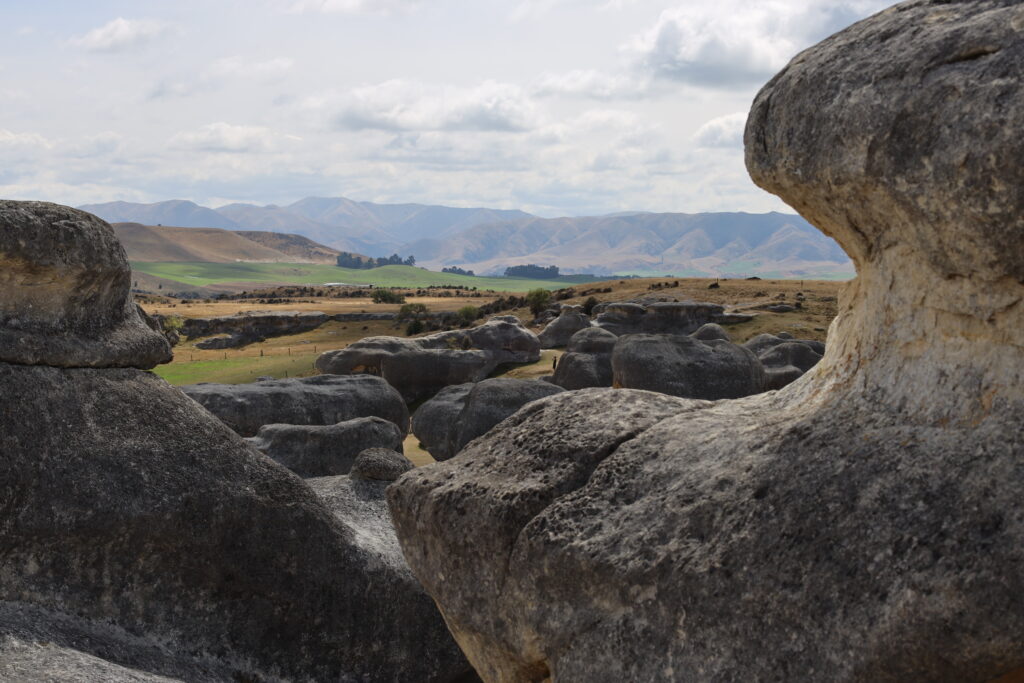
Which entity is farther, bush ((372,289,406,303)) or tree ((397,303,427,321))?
bush ((372,289,406,303))

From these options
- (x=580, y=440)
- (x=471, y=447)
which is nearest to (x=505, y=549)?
(x=580, y=440)

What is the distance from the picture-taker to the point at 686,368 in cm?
2278

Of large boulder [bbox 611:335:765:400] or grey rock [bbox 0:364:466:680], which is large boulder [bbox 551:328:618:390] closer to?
large boulder [bbox 611:335:765:400]

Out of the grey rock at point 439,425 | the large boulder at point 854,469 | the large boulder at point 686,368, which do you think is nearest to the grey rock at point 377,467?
the large boulder at point 854,469

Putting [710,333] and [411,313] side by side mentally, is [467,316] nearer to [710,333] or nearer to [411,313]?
[411,313]

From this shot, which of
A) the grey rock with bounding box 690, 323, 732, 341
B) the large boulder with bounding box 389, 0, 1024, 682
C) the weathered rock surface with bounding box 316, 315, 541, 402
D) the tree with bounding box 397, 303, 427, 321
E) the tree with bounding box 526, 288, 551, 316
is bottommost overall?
the tree with bounding box 397, 303, 427, 321

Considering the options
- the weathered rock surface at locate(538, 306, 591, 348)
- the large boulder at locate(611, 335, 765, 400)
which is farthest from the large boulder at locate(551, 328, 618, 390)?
the weathered rock surface at locate(538, 306, 591, 348)

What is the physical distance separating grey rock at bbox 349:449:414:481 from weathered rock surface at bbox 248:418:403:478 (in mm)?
4109

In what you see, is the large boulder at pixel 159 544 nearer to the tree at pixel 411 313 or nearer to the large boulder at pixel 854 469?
the large boulder at pixel 854 469

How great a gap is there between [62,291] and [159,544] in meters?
2.23

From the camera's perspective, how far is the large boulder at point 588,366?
98.0 feet

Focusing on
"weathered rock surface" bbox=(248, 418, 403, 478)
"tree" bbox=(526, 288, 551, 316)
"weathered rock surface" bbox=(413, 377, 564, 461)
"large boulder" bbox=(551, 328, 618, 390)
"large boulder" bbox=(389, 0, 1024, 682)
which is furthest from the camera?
"tree" bbox=(526, 288, 551, 316)

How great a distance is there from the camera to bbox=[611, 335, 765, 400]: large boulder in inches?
890

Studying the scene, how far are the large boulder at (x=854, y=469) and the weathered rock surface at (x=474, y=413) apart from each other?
13.9 metres
